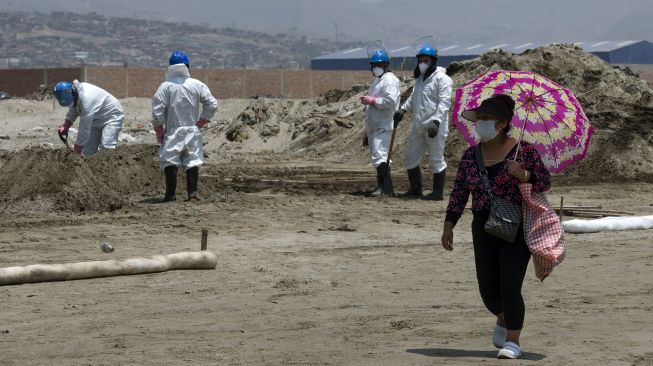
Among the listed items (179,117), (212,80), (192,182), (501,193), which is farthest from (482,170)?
(212,80)

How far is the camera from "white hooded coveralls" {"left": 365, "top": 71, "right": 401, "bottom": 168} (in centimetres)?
1579

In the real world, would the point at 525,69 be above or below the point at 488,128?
above

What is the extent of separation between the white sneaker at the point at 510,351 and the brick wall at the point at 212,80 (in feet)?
119

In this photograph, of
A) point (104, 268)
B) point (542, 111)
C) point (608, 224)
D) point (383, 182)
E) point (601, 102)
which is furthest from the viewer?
point (601, 102)

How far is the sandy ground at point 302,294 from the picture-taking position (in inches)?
297

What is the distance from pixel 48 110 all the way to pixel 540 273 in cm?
3165

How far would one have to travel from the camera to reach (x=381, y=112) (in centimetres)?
1598

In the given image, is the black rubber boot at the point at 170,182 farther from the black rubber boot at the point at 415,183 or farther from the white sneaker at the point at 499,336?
the white sneaker at the point at 499,336

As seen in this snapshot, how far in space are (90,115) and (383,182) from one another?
3.69 meters

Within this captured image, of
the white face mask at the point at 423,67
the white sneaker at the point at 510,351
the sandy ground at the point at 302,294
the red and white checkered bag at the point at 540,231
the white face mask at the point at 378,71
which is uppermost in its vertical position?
the white face mask at the point at 423,67

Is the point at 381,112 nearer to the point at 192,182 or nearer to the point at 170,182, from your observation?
the point at 192,182

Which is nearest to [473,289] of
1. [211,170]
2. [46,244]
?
[46,244]

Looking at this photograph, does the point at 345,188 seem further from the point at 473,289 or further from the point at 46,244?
the point at 473,289

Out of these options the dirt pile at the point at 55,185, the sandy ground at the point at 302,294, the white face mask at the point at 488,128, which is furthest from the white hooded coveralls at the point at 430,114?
the white face mask at the point at 488,128
